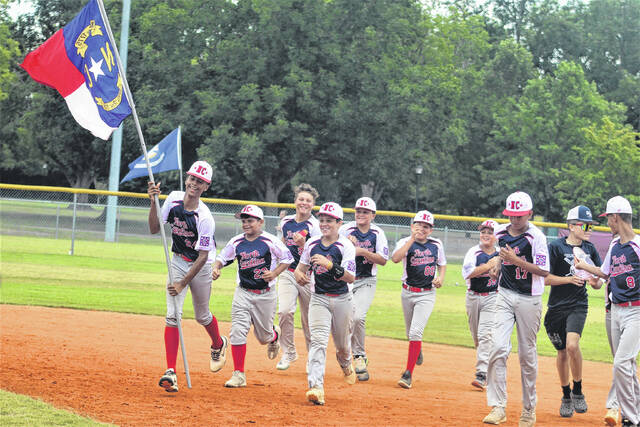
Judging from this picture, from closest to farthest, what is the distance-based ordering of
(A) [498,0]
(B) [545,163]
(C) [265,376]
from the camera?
(C) [265,376], (B) [545,163], (A) [498,0]

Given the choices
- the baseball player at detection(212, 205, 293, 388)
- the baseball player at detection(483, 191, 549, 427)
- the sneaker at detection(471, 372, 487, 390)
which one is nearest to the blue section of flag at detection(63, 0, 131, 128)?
the baseball player at detection(212, 205, 293, 388)

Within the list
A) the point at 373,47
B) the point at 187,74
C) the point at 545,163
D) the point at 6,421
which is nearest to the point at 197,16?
the point at 187,74

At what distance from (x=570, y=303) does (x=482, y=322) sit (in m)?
1.80

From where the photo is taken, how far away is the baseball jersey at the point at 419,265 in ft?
36.5

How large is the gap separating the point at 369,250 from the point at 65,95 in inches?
174

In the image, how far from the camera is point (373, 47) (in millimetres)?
50375

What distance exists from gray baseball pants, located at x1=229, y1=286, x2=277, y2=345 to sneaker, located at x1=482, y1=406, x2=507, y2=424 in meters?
2.93

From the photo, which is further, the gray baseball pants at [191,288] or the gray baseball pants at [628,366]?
the gray baseball pants at [191,288]

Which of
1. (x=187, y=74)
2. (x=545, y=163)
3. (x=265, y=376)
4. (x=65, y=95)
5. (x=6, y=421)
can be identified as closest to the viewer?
(x=6, y=421)

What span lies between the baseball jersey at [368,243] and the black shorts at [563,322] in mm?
2353

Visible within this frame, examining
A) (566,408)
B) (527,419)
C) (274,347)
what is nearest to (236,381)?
(274,347)

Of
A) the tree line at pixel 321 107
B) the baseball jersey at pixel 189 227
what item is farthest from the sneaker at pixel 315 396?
the tree line at pixel 321 107

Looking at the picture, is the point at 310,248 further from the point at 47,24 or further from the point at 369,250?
the point at 47,24

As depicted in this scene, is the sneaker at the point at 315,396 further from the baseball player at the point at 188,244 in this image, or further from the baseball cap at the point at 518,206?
the baseball cap at the point at 518,206
